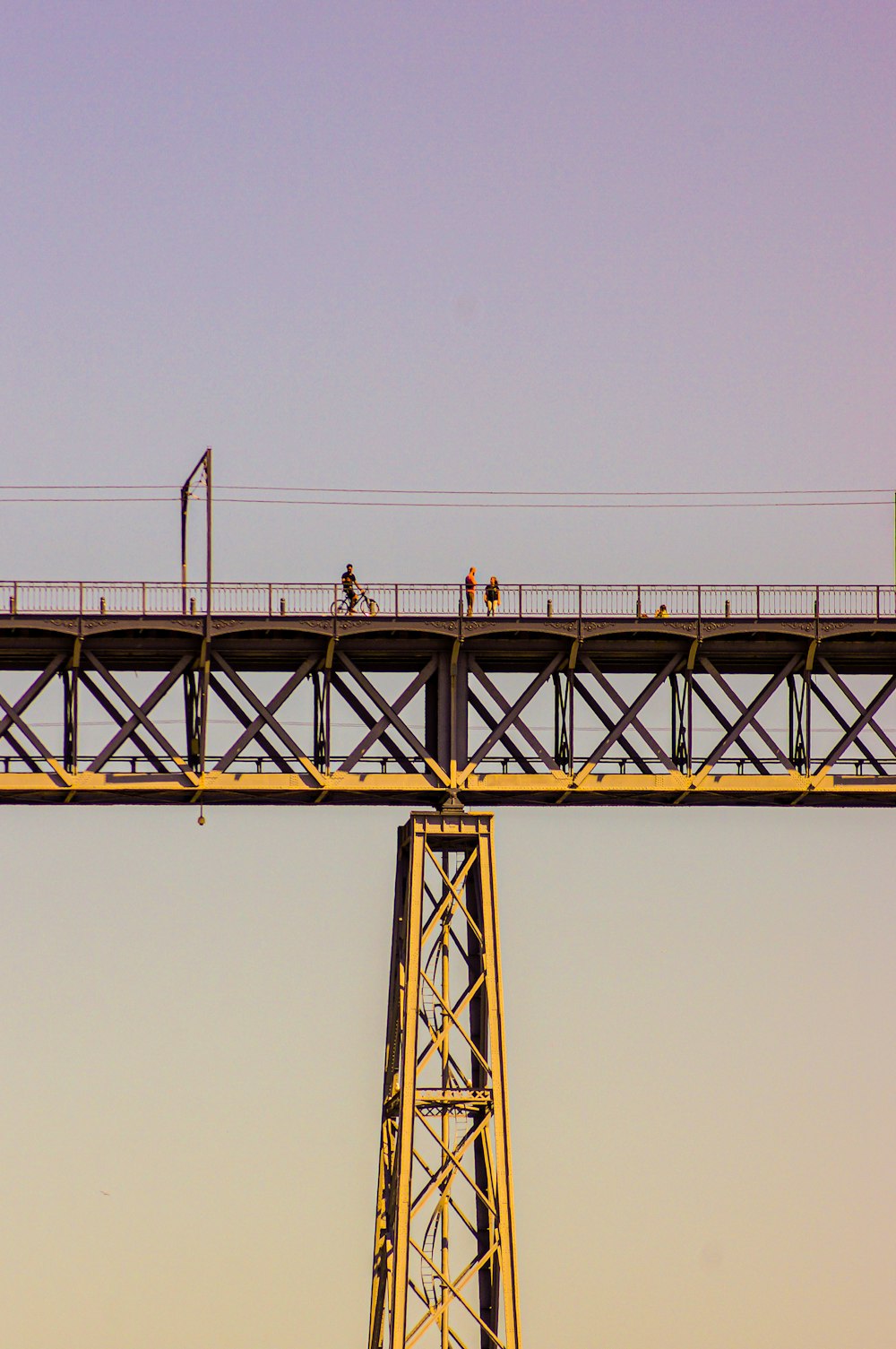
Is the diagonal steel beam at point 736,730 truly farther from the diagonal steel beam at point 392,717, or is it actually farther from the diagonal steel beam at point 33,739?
the diagonal steel beam at point 33,739

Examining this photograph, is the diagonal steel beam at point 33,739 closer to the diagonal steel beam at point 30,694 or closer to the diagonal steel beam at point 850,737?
the diagonal steel beam at point 30,694

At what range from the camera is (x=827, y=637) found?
4950 cm

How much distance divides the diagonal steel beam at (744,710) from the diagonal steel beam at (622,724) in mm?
969

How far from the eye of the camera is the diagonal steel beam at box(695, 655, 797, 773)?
48938mm

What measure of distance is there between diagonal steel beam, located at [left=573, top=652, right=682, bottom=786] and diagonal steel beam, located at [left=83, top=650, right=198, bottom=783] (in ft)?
25.0

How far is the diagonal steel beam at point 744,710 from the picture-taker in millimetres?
48938

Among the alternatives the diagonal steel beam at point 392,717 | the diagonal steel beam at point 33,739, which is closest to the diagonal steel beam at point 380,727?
the diagonal steel beam at point 392,717

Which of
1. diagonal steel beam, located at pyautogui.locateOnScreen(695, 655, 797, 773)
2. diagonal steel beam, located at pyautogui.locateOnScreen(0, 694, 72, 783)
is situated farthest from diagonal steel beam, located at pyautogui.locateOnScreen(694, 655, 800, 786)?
diagonal steel beam, located at pyautogui.locateOnScreen(0, 694, 72, 783)

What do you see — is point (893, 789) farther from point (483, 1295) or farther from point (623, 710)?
point (483, 1295)

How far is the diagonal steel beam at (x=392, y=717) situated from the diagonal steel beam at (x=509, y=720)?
1.60ft

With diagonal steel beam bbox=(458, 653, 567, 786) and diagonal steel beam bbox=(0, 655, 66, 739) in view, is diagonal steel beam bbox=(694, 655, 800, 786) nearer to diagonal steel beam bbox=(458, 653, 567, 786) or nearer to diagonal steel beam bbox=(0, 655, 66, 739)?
diagonal steel beam bbox=(458, 653, 567, 786)

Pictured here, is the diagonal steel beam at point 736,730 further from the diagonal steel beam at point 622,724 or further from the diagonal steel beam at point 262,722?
the diagonal steel beam at point 262,722

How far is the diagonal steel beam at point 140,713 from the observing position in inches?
1852

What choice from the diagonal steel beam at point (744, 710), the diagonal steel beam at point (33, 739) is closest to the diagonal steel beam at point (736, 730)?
the diagonal steel beam at point (744, 710)
